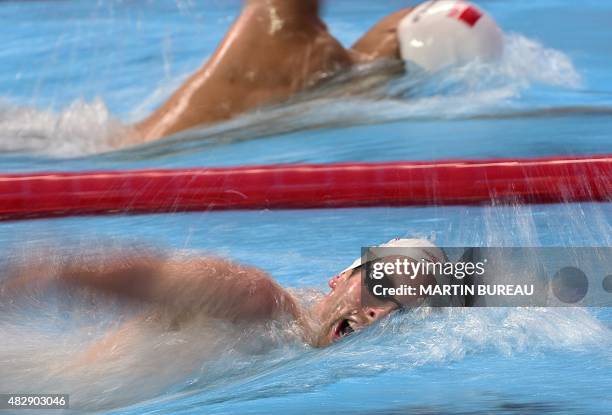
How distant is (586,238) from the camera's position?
7.45 ft

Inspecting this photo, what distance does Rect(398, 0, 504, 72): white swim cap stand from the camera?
3248 millimetres

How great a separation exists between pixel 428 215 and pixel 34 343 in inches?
35.5

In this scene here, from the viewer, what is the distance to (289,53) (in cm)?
A: 315

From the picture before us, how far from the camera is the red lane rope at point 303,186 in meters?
2.40

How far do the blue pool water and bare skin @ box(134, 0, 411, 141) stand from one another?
6 centimetres

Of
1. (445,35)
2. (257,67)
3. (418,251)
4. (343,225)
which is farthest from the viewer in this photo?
(445,35)

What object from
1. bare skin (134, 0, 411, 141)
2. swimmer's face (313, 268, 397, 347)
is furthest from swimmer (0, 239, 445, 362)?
bare skin (134, 0, 411, 141)

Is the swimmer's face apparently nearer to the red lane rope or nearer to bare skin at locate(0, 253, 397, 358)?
bare skin at locate(0, 253, 397, 358)

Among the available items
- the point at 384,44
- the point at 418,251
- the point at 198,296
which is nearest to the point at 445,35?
the point at 384,44

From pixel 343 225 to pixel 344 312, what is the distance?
2.06 ft

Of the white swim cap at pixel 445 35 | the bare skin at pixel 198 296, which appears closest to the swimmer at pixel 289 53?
the white swim cap at pixel 445 35

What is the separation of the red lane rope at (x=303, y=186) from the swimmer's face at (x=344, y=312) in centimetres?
58

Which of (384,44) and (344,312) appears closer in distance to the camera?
(344,312)

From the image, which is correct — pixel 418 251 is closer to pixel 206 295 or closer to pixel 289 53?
pixel 206 295
